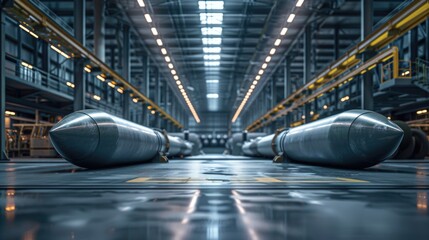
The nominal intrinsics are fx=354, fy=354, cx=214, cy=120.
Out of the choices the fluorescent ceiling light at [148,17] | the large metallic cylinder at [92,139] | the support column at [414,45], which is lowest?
the large metallic cylinder at [92,139]

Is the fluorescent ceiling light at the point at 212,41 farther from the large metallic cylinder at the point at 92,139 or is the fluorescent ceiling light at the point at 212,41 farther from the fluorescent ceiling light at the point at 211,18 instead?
the large metallic cylinder at the point at 92,139

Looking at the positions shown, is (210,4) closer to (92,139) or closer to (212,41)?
(212,41)

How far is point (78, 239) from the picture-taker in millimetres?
2457

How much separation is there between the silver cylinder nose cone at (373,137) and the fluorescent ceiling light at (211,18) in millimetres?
14055

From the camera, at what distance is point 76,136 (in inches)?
328

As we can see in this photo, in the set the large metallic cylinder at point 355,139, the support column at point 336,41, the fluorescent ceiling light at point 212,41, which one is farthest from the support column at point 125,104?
the large metallic cylinder at point 355,139

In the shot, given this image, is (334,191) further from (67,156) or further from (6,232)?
(67,156)

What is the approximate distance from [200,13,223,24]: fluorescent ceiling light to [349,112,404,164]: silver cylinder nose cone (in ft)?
46.1

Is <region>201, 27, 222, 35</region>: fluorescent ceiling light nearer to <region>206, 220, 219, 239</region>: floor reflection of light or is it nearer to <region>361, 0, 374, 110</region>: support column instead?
<region>361, 0, 374, 110</region>: support column

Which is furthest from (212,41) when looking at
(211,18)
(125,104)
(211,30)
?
(125,104)

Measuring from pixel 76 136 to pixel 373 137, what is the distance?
22.7 ft

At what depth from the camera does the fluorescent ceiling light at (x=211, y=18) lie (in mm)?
20750

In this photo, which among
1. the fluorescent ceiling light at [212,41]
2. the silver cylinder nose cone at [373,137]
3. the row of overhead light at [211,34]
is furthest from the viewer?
the fluorescent ceiling light at [212,41]

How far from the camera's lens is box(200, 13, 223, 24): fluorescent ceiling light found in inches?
817
